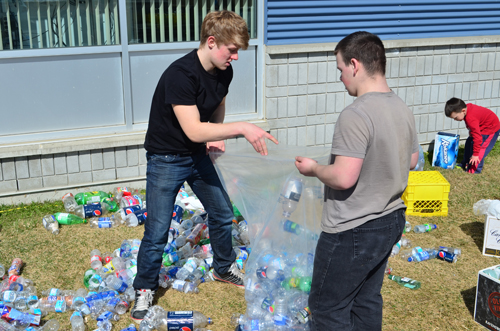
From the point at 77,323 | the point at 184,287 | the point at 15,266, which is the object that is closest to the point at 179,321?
the point at 184,287

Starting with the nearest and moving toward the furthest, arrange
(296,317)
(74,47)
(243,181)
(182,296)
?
1. (296,317)
2. (243,181)
3. (182,296)
4. (74,47)

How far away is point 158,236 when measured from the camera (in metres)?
3.68

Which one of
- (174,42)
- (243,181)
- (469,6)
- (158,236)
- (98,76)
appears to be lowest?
(158,236)

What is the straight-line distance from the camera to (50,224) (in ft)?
17.4

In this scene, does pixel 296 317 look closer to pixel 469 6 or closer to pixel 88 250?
pixel 88 250

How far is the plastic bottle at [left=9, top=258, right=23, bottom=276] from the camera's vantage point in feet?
14.3

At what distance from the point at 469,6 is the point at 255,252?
6.39m

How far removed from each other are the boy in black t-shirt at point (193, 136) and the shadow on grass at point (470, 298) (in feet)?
6.41

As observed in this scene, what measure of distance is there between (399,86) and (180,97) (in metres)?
5.20

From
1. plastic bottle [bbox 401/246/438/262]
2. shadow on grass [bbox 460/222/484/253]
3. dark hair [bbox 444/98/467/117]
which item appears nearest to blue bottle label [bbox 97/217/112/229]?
plastic bottle [bbox 401/246/438/262]

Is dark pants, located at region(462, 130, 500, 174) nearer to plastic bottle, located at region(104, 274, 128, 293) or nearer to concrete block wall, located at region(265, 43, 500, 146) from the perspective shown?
concrete block wall, located at region(265, 43, 500, 146)

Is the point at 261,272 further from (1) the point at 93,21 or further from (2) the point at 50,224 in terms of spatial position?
(1) the point at 93,21

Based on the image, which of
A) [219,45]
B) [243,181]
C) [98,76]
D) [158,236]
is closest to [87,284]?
[158,236]

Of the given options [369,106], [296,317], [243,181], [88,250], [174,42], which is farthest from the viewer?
[174,42]
